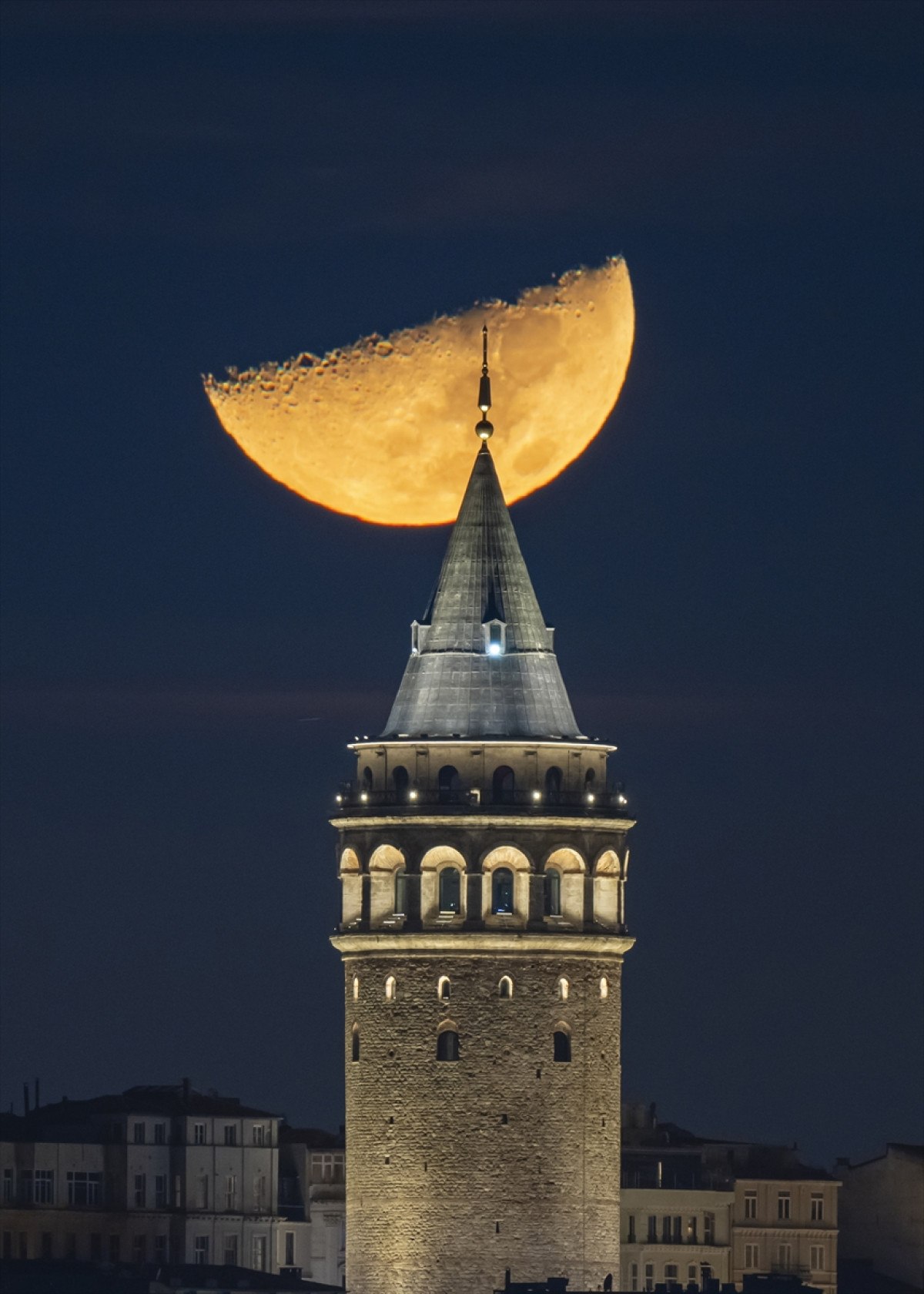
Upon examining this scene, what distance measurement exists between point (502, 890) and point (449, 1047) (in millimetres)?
3139

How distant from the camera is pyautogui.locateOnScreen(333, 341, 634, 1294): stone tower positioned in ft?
333

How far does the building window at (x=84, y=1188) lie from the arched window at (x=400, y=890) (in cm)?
1614

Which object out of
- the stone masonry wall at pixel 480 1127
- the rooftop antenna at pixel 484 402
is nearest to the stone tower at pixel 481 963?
the stone masonry wall at pixel 480 1127

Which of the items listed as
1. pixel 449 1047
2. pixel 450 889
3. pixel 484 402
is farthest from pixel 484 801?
pixel 484 402

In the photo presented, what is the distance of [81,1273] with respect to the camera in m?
111

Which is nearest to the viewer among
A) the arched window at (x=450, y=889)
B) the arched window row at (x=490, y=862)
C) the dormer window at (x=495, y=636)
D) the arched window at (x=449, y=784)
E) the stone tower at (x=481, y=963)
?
the stone tower at (x=481, y=963)

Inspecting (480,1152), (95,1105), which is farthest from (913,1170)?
(480,1152)

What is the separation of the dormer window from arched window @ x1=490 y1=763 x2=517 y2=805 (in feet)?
6.55

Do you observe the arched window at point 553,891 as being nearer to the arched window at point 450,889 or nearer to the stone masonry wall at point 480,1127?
the stone masonry wall at point 480,1127

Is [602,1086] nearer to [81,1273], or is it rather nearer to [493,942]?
[493,942]

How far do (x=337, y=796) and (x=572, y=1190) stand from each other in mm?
7607

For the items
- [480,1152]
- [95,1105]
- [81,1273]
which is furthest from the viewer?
[95,1105]

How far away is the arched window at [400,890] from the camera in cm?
10312

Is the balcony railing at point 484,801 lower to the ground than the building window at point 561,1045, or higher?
higher
